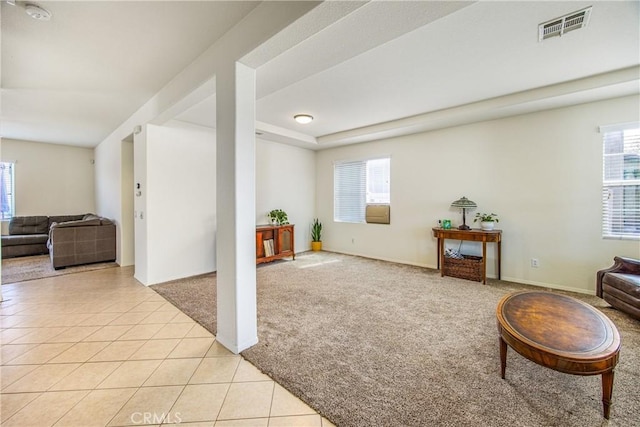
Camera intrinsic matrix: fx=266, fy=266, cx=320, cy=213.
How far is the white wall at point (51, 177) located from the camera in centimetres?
621

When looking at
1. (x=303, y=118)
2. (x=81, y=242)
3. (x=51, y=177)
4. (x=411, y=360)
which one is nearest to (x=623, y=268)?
(x=411, y=360)

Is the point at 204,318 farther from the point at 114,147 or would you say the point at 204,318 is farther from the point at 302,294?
the point at 114,147

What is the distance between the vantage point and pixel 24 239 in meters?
5.67

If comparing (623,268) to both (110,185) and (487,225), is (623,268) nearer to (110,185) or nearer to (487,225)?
(487,225)

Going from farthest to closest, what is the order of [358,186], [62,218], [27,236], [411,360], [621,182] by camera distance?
[62,218] → [358,186] → [27,236] → [621,182] → [411,360]

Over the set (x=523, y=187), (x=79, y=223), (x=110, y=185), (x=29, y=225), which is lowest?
(x=29, y=225)

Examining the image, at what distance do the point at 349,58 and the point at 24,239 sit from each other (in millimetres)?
7627

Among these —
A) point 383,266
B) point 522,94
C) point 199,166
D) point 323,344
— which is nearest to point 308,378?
point 323,344

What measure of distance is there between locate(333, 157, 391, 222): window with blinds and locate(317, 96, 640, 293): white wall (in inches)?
9.5

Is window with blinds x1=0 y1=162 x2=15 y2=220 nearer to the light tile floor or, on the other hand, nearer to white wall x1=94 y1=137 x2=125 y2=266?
white wall x1=94 y1=137 x2=125 y2=266

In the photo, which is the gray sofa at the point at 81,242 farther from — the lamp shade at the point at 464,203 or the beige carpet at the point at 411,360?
the lamp shade at the point at 464,203

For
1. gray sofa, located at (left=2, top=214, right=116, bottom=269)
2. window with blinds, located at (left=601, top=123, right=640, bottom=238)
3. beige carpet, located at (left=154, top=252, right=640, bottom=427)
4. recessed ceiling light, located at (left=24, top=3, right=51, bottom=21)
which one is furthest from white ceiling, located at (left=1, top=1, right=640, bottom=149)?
beige carpet, located at (left=154, top=252, right=640, bottom=427)

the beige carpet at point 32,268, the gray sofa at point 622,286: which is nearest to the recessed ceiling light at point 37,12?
the beige carpet at point 32,268

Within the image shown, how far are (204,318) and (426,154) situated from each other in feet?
14.2
